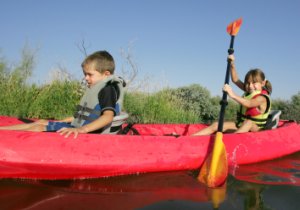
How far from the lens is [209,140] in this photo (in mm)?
3318

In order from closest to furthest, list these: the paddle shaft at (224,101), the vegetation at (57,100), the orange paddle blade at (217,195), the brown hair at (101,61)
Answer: the orange paddle blade at (217,195)
the brown hair at (101,61)
the paddle shaft at (224,101)
the vegetation at (57,100)

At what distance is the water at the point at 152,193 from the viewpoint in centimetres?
223

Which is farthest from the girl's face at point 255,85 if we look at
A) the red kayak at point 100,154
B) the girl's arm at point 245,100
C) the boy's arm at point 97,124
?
the boy's arm at point 97,124

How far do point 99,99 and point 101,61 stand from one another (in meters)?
0.39

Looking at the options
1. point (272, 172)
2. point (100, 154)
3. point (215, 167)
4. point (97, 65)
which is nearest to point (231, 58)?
point (272, 172)

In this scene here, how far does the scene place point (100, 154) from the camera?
275 cm

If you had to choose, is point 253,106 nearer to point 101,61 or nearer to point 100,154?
point 101,61

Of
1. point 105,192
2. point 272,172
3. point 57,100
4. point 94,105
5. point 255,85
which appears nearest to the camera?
point 105,192

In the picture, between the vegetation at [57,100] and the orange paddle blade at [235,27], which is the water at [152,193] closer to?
the orange paddle blade at [235,27]

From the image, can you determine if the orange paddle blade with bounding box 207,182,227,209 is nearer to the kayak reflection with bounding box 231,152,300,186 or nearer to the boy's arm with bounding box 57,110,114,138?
the kayak reflection with bounding box 231,152,300,186

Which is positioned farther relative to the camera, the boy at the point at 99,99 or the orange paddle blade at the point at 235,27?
the orange paddle blade at the point at 235,27

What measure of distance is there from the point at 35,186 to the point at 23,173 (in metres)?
0.14

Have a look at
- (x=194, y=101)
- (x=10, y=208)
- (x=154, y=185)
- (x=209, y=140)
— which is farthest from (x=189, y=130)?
(x=194, y=101)

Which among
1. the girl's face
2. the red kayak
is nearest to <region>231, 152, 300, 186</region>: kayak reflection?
the red kayak
